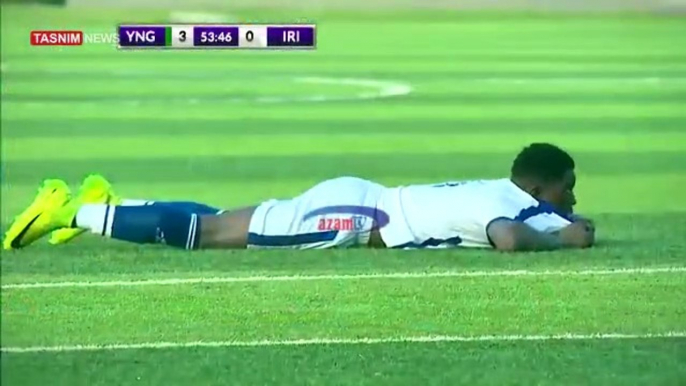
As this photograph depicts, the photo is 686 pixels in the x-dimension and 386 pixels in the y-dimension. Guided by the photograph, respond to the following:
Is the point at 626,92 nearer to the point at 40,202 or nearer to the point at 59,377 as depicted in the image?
the point at 40,202

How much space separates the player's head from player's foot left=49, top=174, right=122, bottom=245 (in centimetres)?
86

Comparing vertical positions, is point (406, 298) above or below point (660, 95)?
below

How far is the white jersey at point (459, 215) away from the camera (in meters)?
3.53

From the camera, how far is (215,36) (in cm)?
254

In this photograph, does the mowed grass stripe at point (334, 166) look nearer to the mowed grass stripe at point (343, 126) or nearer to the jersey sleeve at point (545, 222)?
the mowed grass stripe at point (343, 126)

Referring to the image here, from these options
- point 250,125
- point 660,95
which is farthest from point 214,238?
point 660,95

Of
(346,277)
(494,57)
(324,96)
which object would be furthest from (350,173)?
(494,57)

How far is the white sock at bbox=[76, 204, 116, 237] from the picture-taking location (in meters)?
3.58

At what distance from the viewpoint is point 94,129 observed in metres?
6.12

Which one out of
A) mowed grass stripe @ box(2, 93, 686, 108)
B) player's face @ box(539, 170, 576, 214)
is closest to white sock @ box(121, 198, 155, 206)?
player's face @ box(539, 170, 576, 214)

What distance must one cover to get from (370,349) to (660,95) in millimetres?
3884

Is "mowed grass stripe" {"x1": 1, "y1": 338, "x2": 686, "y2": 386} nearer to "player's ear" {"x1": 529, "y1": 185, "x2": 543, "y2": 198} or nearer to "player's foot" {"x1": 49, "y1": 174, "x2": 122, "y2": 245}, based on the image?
"player's ear" {"x1": 529, "y1": 185, "x2": 543, "y2": 198}

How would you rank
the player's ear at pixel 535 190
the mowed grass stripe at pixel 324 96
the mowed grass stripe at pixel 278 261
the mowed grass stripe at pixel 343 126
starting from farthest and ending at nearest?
the mowed grass stripe at pixel 324 96, the mowed grass stripe at pixel 343 126, the player's ear at pixel 535 190, the mowed grass stripe at pixel 278 261

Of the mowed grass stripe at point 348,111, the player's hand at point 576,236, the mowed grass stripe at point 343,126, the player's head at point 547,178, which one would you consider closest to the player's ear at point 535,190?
the player's head at point 547,178
